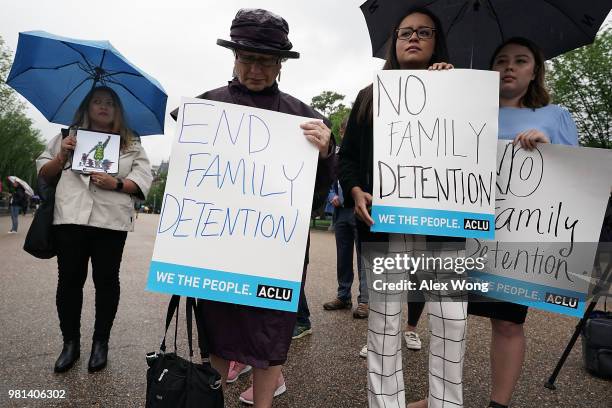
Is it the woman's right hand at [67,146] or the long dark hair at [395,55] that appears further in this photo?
the woman's right hand at [67,146]

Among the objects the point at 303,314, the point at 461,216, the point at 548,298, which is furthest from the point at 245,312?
the point at 303,314

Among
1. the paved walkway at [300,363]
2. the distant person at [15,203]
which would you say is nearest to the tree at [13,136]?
the distant person at [15,203]

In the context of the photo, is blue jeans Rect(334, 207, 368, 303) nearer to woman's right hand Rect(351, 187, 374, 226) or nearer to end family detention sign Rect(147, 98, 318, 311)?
woman's right hand Rect(351, 187, 374, 226)

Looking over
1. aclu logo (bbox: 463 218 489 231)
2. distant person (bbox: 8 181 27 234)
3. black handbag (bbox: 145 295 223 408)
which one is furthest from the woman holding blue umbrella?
distant person (bbox: 8 181 27 234)

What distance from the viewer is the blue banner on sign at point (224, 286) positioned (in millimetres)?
1521

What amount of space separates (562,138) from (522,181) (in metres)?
0.32

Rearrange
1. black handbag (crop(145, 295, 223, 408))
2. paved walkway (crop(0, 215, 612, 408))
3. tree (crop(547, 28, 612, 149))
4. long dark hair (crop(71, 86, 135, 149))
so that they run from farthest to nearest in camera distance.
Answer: tree (crop(547, 28, 612, 149))
long dark hair (crop(71, 86, 135, 149))
paved walkway (crop(0, 215, 612, 408))
black handbag (crop(145, 295, 223, 408))

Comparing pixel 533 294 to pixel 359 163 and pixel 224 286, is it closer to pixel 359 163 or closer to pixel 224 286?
pixel 359 163

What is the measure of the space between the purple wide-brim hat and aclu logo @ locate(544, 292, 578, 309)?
160 cm

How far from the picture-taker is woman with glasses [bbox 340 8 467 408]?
68.2 inches

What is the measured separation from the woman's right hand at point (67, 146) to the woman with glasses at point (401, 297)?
181 centimetres

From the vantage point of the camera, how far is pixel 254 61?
171 centimetres

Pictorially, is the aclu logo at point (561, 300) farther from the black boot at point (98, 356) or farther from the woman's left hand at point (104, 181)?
the black boot at point (98, 356)

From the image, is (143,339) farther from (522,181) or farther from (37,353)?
(522,181)
